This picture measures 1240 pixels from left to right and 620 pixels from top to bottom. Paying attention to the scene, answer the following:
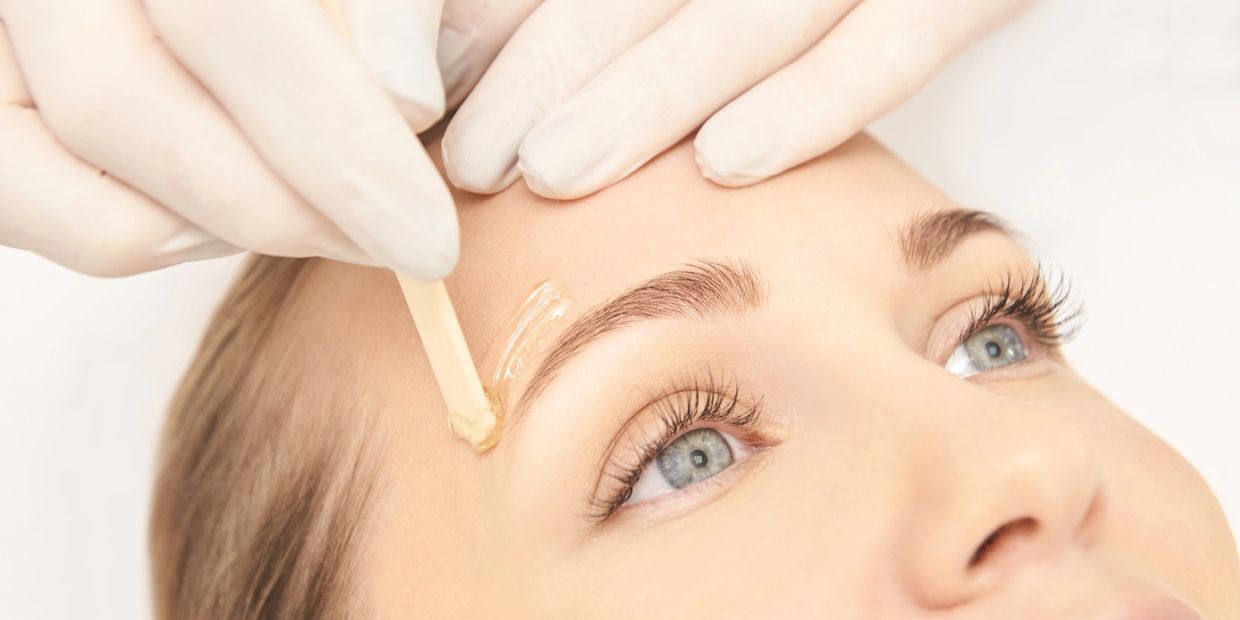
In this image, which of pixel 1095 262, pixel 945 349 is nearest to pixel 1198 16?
pixel 1095 262

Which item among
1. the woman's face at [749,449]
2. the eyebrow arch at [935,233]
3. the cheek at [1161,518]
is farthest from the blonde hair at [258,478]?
the cheek at [1161,518]

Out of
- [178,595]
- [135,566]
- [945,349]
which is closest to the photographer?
[945,349]

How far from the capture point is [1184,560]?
117 cm

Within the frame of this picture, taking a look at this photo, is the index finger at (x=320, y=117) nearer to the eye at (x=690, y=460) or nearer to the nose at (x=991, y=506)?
the eye at (x=690, y=460)

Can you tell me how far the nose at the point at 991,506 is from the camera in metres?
1.02

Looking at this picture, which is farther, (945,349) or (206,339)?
(206,339)

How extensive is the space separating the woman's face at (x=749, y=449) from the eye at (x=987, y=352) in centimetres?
11

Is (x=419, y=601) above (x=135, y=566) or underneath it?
above

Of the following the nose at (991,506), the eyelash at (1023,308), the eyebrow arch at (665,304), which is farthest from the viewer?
the eyelash at (1023,308)

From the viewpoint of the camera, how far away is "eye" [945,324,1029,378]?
142 centimetres

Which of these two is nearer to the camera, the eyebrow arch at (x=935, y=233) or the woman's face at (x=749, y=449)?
the woman's face at (x=749, y=449)

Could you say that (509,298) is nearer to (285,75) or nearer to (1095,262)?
(285,75)

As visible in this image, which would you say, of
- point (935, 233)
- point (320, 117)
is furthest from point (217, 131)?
point (935, 233)

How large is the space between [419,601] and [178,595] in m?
0.49
